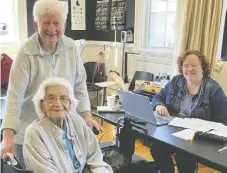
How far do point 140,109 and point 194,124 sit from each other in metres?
0.38

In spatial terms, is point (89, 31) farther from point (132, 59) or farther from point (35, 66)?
point (35, 66)

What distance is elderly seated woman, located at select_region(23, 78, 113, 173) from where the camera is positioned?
1451 millimetres

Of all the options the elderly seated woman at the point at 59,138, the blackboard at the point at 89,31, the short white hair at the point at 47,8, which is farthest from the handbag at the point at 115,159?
the blackboard at the point at 89,31

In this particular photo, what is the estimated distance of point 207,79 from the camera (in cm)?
226

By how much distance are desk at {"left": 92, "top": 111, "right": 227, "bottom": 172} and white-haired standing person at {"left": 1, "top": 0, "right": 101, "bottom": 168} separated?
2.04 feet

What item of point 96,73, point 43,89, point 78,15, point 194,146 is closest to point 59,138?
point 43,89

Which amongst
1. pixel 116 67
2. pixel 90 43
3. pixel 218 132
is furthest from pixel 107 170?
pixel 90 43

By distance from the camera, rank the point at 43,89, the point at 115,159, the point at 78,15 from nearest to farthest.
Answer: the point at 43,89, the point at 115,159, the point at 78,15

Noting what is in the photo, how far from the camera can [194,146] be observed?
1552 mm

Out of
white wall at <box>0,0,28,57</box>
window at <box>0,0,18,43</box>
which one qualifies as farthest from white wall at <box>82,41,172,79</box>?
window at <box>0,0,18,43</box>

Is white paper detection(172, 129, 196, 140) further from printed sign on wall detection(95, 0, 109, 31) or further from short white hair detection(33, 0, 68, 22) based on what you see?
printed sign on wall detection(95, 0, 109, 31)

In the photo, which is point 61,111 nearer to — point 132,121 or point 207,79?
point 132,121

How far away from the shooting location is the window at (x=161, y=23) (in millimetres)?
3951

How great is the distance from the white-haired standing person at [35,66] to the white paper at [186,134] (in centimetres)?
74
